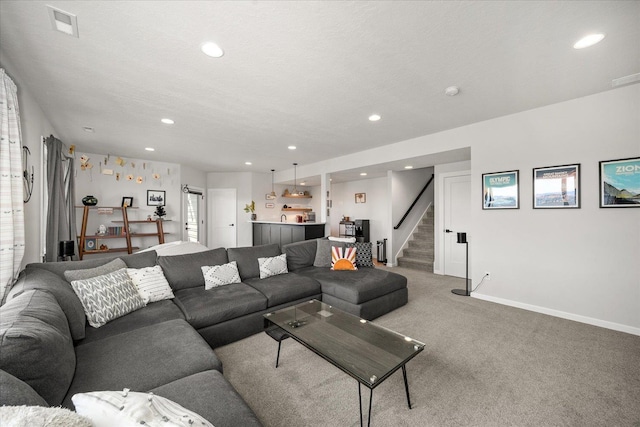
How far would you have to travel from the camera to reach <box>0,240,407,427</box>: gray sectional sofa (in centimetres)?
110

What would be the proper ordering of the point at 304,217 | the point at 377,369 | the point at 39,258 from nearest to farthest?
1. the point at 377,369
2. the point at 39,258
3. the point at 304,217

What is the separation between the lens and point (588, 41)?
1.97 metres

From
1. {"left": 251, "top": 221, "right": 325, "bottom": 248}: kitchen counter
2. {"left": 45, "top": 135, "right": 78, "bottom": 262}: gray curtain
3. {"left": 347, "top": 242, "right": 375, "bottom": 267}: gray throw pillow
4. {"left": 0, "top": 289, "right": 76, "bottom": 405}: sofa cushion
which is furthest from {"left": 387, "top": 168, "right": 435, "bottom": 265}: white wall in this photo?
{"left": 45, "top": 135, "right": 78, "bottom": 262}: gray curtain

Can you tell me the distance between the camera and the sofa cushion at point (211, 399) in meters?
1.09

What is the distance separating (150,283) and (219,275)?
686 millimetres

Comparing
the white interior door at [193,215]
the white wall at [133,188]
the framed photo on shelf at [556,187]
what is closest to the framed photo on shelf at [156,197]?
the white wall at [133,188]

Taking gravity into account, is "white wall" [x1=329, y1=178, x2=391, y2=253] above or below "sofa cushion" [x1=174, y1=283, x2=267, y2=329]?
above

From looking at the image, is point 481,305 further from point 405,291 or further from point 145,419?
point 145,419

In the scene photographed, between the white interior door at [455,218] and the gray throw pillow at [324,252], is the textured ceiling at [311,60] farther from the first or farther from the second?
the gray throw pillow at [324,252]

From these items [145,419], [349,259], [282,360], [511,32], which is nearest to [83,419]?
[145,419]

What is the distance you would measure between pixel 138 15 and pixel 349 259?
10.9 ft

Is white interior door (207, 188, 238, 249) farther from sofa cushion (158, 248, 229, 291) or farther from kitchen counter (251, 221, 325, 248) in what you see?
sofa cushion (158, 248, 229, 291)

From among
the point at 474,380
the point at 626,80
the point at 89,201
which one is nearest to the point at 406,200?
the point at 626,80

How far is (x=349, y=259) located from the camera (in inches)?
149
